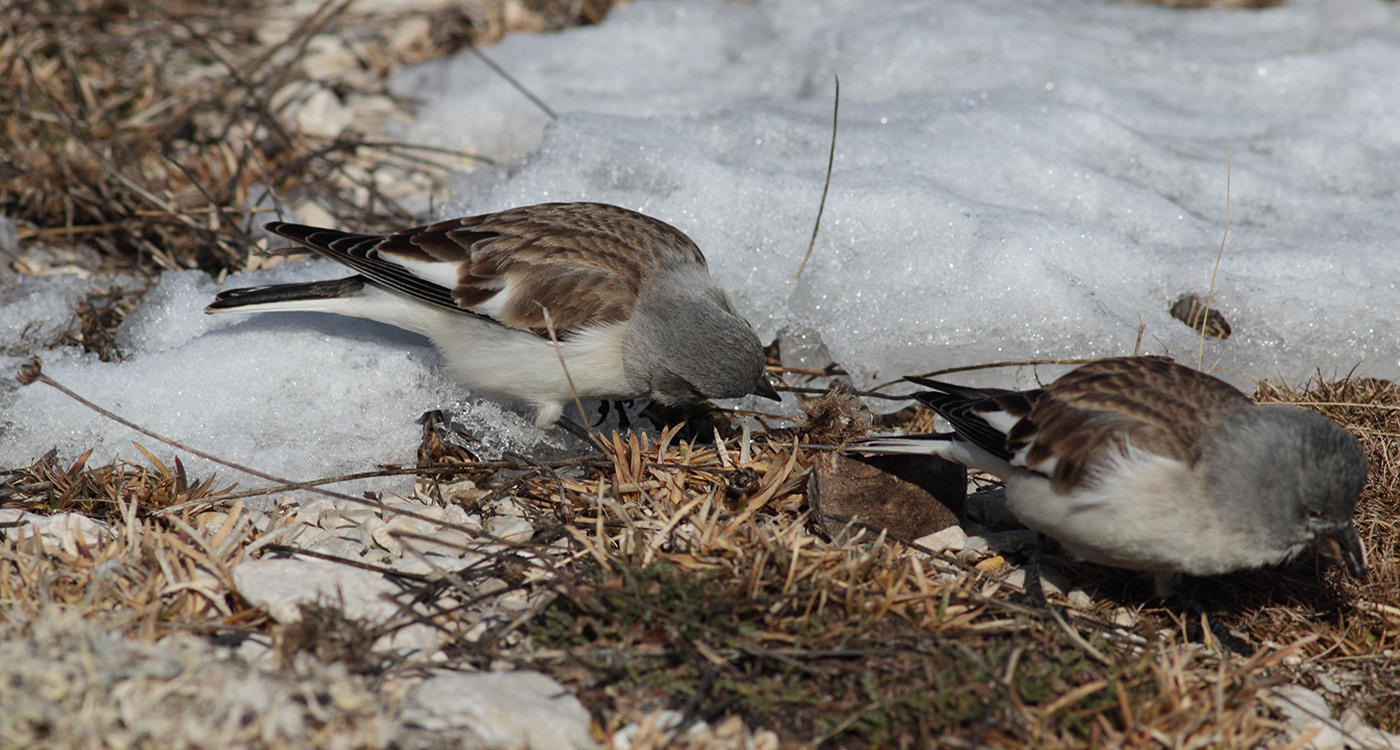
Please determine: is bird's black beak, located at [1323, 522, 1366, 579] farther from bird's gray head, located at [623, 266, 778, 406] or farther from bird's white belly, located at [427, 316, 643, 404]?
bird's white belly, located at [427, 316, 643, 404]

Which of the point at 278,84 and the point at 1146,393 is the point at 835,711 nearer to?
the point at 1146,393

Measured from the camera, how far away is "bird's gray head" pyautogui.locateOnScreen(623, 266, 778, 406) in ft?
13.3

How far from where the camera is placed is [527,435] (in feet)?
14.3

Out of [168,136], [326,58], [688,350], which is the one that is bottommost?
[688,350]

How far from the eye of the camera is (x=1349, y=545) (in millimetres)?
3170

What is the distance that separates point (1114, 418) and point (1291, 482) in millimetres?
532

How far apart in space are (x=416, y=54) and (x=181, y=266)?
107 inches

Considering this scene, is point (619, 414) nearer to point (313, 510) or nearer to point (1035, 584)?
point (313, 510)

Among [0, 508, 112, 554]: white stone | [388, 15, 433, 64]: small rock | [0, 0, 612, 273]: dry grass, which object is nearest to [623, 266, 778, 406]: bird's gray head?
[0, 508, 112, 554]: white stone

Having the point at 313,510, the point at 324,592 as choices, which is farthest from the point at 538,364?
the point at 324,592

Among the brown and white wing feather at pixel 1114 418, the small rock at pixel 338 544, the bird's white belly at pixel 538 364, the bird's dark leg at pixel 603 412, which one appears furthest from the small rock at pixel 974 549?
the small rock at pixel 338 544

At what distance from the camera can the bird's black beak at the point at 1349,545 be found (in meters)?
3.17

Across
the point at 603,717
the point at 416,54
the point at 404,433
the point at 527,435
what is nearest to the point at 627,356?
the point at 527,435

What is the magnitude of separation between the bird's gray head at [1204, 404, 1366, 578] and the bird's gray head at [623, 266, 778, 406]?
1.70 m
